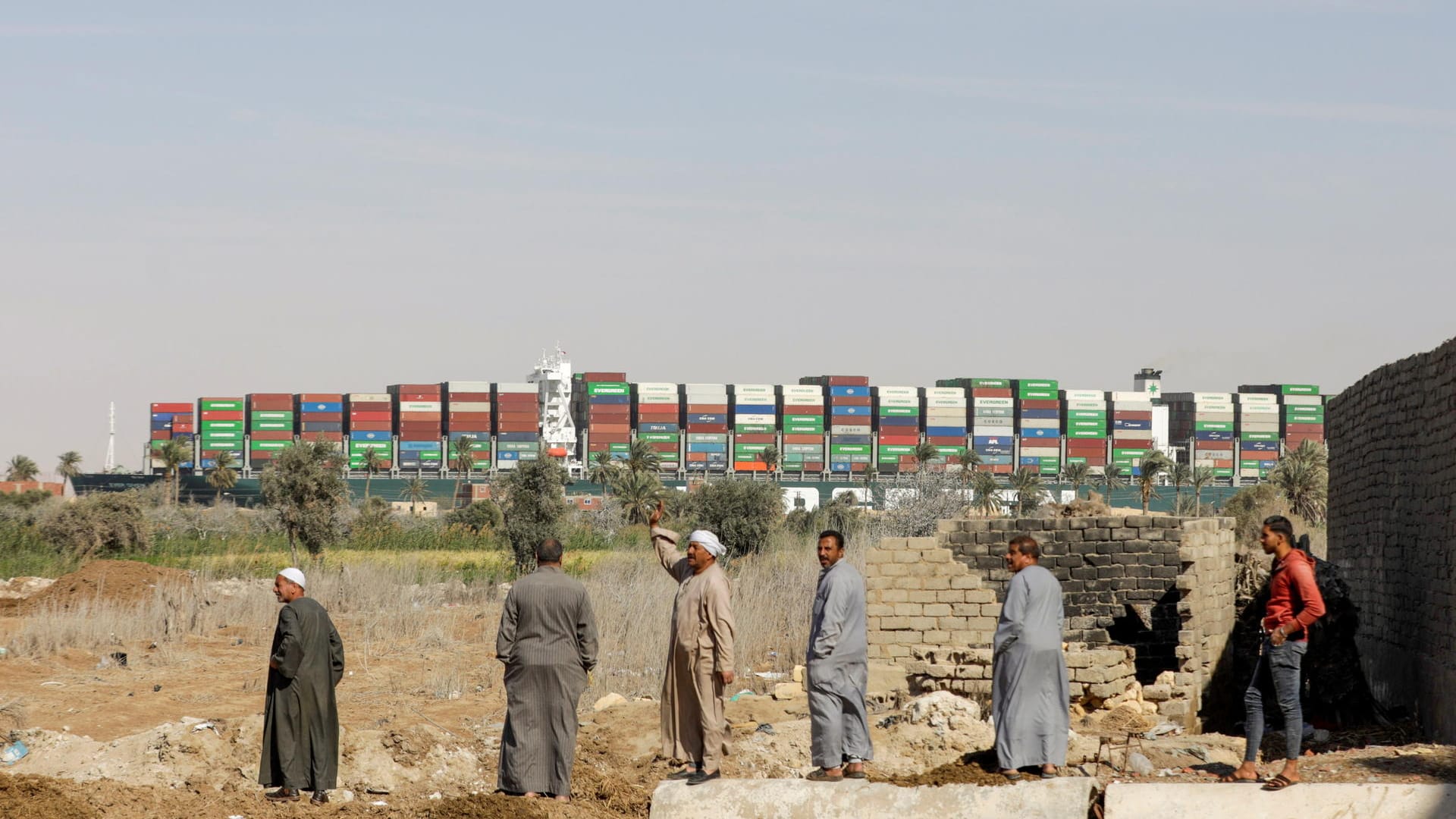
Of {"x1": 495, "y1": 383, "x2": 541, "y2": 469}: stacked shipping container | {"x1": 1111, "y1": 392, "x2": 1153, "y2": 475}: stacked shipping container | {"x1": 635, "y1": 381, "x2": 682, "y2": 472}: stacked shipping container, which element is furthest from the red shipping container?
{"x1": 1111, "y1": 392, "x2": 1153, "y2": 475}: stacked shipping container

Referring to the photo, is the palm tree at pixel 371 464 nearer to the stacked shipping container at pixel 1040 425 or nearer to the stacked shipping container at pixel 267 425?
the stacked shipping container at pixel 267 425

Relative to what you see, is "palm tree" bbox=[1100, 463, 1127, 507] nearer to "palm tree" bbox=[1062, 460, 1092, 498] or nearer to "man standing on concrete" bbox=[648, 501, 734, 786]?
"palm tree" bbox=[1062, 460, 1092, 498]

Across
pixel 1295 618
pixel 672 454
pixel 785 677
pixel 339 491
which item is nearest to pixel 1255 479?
pixel 672 454

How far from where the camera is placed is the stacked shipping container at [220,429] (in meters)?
105

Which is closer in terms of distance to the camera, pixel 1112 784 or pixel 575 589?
pixel 1112 784

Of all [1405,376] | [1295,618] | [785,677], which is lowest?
[785,677]

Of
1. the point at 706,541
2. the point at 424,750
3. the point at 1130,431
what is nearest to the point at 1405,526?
the point at 706,541

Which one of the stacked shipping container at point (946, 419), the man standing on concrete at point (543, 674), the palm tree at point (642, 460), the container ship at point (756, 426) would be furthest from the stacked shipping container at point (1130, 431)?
the man standing on concrete at point (543, 674)

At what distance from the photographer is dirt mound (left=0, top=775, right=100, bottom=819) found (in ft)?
22.8

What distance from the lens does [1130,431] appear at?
10900 centimetres

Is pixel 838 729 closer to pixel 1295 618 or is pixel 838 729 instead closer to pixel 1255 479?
pixel 1295 618

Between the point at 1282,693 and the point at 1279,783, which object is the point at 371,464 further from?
the point at 1279,783

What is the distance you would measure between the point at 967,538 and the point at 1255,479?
10405 cm

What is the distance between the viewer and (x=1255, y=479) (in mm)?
109000
